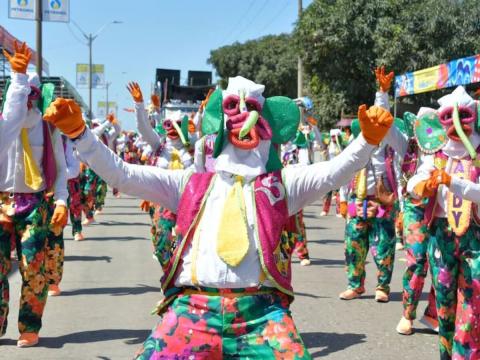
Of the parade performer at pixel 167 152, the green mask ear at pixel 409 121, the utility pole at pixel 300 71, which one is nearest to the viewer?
the green mask ear at pixel 409 121

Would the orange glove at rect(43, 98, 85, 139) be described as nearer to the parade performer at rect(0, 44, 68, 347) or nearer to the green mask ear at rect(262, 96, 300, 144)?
the green mask ear at rect(262, 96, 300, 144)

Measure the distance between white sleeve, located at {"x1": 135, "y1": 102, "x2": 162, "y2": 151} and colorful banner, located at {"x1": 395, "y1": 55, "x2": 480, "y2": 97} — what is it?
912 centimetres

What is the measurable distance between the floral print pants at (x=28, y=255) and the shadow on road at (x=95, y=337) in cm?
20

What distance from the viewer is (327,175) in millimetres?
3748

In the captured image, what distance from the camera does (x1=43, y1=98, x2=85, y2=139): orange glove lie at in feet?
11.2

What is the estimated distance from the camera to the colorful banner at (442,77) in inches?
619

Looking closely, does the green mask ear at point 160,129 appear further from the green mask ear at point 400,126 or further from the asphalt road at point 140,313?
the green mask ear at point 400,126

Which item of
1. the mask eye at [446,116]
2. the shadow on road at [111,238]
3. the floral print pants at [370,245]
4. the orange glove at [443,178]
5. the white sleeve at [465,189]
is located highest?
the mask eye at [446,116]

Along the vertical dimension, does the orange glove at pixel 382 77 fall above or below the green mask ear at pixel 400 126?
above

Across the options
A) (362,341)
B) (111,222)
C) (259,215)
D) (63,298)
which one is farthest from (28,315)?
(111,222)

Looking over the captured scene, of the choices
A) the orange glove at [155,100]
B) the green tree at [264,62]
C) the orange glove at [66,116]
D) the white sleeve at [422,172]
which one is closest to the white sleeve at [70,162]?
the orange glove at [155,100]

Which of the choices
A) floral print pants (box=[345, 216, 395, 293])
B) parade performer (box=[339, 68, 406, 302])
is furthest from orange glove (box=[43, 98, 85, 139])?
floral print pants (box=[345, 216, 395, 293])

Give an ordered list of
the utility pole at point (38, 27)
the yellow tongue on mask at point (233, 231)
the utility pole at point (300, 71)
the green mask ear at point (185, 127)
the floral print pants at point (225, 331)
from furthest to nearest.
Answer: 1. the utility pole at point (300, 71)
2. the utility pole at point (38, 27)
3. the green mask ear at point (185, 127)
4. the yellow tongue on mask at point (233, 231)
5. the floral print pants at point (225, 331)

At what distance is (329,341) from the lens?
6250 millimetres
